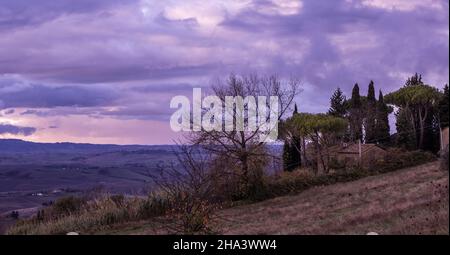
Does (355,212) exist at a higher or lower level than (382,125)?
lower

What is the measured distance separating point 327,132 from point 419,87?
22.8ft

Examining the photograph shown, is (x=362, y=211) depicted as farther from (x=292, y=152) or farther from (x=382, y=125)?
(x=382, y=125)

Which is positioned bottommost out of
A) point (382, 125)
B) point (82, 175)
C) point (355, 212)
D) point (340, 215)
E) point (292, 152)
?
point (82, 175)

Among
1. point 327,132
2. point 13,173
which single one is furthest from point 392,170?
point 13,173

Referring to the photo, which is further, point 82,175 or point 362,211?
point 82,175

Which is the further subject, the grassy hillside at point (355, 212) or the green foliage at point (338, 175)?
the green foliage at point (338, 175)

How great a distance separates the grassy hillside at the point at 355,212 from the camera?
13.9 m

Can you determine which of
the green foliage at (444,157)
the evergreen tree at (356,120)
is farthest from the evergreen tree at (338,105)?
the green foliage at (444,157)

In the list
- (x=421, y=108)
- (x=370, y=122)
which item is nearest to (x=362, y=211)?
(x=421, y=108)

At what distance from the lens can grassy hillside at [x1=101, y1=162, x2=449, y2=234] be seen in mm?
13915

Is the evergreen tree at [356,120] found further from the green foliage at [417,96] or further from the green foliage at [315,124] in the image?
the green foliage at [315,124]

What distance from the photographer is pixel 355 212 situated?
19797 mm

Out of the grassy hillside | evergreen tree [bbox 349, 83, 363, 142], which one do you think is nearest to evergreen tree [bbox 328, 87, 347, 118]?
evergreen tree [bbox 349, 83, 363, 142]
